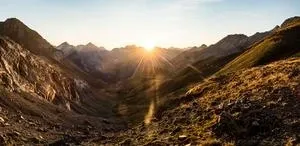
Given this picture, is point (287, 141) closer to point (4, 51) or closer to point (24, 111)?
point (24, 111)

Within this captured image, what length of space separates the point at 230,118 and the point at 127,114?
8614 centimetres

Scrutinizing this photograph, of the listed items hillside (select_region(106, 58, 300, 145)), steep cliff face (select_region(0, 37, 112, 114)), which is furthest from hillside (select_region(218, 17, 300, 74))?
hillside (select_region(106, 58, 300, 145))

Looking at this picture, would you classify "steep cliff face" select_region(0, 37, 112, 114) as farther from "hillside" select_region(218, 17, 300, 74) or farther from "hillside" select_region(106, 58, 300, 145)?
"hillside" select_region(218, 17, 300, 74)

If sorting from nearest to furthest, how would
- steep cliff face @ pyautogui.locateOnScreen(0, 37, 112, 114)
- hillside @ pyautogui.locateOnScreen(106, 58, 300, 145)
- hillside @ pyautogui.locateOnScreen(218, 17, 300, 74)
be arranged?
hillside @ pyautogui.locateOnScreen(106, 58, 300, 145) < steep cliff face @ pyautogui.locateOnScreen(0, 37, 112, 114) < hillside @ pyautogui.locateOnScreen(218, 17, 300, 74)

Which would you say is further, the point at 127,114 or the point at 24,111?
the point at 127,114

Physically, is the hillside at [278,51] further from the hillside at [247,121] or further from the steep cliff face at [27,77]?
the hillside at [247,121]

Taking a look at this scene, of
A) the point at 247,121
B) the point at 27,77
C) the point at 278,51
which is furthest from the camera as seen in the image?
the point at 278,51

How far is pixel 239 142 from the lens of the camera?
4109 centimetres

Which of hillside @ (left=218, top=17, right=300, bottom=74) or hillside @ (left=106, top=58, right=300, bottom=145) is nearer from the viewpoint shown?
hillside @ (left=106, top=58, right=300, bottom=145)

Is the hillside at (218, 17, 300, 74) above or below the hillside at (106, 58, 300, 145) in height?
above

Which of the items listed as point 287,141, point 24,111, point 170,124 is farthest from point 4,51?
point 287,141

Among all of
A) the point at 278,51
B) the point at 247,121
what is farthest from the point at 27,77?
the point at 247,121

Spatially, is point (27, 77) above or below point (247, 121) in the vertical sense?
above

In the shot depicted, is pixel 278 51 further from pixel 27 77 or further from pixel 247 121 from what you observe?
pixel 247 121
